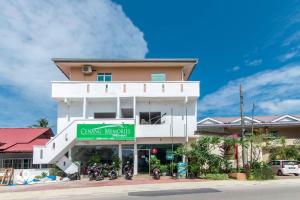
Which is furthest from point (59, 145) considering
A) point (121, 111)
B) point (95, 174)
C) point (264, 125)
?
point (264, 125)

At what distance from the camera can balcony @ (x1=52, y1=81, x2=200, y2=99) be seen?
2722 cm

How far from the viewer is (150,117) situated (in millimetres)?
28359

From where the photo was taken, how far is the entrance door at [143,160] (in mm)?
26567

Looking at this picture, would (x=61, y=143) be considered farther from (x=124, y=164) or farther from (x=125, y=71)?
(x=125, y=71)

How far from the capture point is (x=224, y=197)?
1322 cm

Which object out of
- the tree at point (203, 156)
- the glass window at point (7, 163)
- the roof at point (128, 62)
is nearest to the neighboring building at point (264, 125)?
the roof at point (128, 62)

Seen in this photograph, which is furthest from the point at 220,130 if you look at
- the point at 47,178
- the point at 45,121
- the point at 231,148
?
the point at 45,121

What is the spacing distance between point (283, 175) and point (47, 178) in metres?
17.3

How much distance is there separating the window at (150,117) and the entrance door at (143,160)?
102 inches

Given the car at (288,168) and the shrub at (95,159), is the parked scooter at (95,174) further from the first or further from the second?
the car at (288,168)

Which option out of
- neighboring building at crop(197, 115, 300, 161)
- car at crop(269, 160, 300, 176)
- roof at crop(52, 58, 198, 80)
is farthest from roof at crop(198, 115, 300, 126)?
roof at crop(52, 58, 198, 80)

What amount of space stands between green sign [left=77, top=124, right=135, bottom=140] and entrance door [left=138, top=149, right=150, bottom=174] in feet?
6.19

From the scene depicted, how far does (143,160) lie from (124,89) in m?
5.66

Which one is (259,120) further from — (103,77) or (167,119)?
(103,77)
